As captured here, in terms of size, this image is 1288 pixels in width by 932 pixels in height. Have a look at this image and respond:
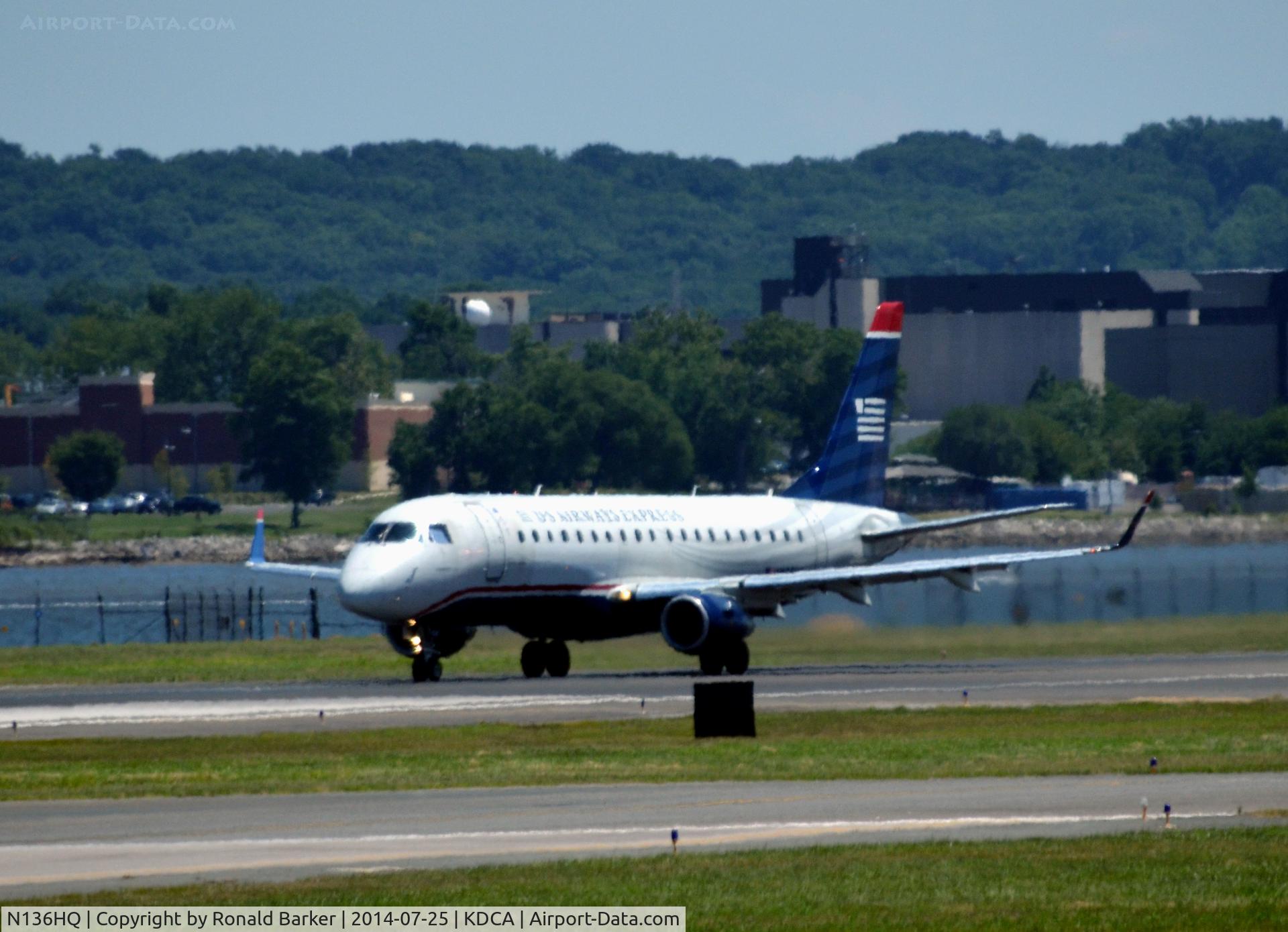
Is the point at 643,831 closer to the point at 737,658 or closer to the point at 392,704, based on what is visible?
the point at 392,704

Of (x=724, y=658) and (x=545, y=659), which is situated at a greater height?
(x=724, y=658)

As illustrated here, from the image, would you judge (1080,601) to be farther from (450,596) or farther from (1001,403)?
(1001,403)

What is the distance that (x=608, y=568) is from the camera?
53938 millimetres

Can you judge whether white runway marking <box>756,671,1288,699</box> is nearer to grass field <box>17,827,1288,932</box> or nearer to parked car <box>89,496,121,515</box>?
grass field <box>17,827,1288,932</box>


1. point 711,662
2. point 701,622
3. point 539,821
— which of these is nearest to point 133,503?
point 711,662

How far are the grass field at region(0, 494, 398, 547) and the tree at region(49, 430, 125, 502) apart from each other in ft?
17.9

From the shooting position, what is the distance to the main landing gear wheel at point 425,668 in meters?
51.3

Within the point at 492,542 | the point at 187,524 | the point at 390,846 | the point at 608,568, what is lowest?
the point at 187,524

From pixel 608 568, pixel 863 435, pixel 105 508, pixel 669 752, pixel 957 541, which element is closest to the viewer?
pixel 669 752

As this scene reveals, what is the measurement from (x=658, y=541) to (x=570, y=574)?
334cm

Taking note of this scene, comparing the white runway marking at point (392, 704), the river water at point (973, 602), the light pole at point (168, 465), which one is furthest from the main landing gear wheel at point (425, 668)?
the light pole at point (168, 465)

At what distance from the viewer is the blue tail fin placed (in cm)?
6103

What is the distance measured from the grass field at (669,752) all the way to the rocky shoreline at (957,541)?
4042 inches

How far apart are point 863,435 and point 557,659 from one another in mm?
11961
